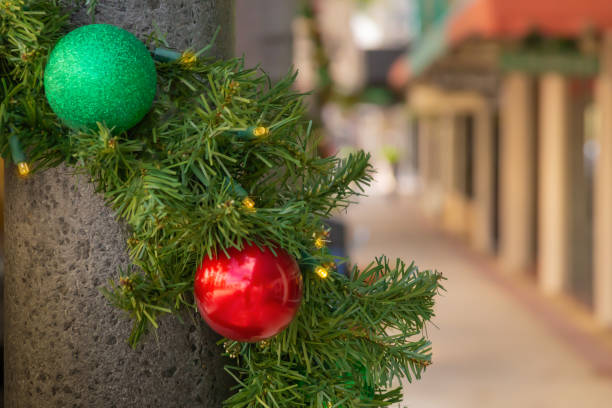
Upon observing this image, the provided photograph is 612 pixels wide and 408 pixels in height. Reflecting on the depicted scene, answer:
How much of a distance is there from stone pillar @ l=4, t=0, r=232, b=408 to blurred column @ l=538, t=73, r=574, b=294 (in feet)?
27.7

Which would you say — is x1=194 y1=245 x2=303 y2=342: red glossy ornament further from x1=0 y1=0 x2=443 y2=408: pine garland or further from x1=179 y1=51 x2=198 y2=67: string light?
x1=179 y1=51 x2=198 y2=67: string light

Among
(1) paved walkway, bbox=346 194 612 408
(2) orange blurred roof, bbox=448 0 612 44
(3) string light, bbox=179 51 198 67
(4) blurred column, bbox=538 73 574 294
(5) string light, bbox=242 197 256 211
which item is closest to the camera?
(5) string light, bbox=242 197 256 211

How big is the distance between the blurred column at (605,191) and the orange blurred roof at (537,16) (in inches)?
30.9

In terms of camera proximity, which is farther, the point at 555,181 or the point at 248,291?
the point at 555,181

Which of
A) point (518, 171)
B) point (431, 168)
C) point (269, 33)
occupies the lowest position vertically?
point (431, 168)

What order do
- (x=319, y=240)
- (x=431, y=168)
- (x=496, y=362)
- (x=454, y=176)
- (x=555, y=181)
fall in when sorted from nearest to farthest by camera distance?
1. (x=319, y=240)
2. (x=496, y=362)
3. (x=555, y=181)
4. (x=454, y=176)
5. (x=431, y=168)

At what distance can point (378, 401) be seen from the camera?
979mm

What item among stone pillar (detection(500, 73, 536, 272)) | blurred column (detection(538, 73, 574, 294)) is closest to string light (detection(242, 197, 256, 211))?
blurred column (detection(538, 73, 574, 294))

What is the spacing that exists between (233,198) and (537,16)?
590cm

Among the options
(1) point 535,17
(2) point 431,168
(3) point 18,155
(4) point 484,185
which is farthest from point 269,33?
(2) point 431,168

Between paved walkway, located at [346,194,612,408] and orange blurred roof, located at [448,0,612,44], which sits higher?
orange blurred roof, located at [448,0,612,44]

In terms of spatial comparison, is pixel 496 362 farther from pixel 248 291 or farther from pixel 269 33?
pixel 248 291

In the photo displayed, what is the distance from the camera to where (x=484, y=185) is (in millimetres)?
13578

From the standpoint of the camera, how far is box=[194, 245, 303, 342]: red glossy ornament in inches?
33.5
